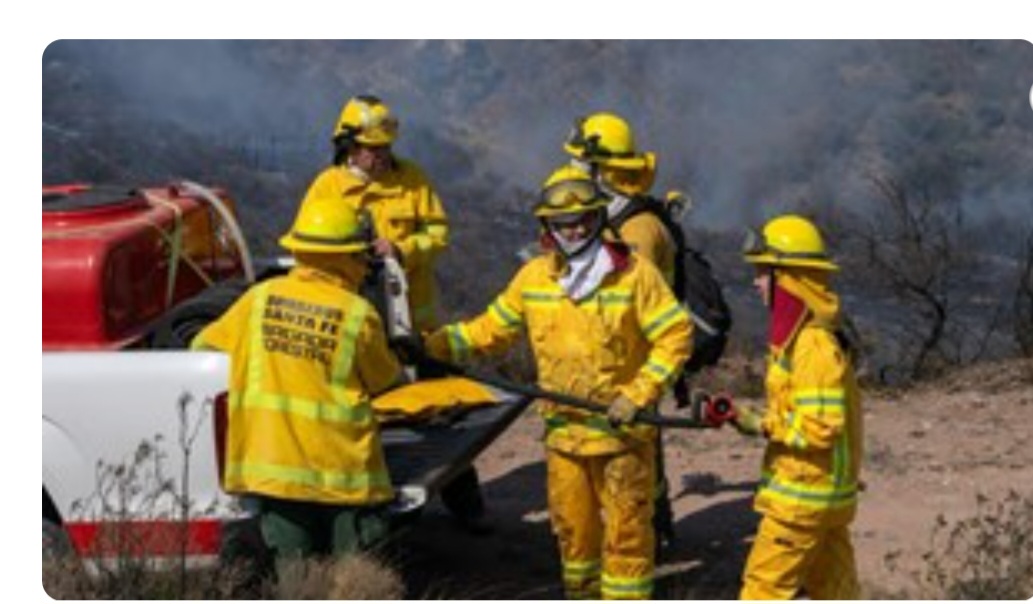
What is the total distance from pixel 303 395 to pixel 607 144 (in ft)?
6.10

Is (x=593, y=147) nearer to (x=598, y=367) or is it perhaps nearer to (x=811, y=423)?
(x=598, y=367)

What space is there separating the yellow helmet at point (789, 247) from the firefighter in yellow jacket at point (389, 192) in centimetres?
190

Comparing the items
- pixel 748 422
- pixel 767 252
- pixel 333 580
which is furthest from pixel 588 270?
pixel 333 580

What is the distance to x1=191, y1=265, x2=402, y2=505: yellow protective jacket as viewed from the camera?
21.8ft

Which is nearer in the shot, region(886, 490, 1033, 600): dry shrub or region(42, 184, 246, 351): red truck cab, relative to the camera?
region(886, 490, 1033, 600): dry shrub

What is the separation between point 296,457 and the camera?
666 centimetres

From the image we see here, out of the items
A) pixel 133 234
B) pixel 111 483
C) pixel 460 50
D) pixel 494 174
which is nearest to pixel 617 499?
pixel 111 483

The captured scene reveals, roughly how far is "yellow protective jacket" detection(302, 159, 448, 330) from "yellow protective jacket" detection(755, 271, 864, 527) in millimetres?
2017

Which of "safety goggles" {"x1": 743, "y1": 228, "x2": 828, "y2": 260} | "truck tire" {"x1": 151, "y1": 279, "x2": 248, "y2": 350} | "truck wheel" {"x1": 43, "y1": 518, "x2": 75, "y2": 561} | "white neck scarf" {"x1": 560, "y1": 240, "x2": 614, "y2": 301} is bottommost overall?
"truck wheel" {"x1": 43, "y1": 518, "x2": 75, "y2": 561}

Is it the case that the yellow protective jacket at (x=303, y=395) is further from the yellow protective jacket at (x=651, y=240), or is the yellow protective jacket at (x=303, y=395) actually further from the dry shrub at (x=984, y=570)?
the dry shrub at (x=984, y=570)

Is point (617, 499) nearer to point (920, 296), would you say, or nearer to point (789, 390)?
point (789, 390)

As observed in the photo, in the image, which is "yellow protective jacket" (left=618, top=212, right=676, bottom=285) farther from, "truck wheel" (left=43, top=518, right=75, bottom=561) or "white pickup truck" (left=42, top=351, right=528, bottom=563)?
"truck wheel" (left=43, top=518, right=75, bottom=561)

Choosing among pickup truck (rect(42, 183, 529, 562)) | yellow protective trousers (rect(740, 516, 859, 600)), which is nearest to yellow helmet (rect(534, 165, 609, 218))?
pickup truck (rect(42, 183, 529, 562))

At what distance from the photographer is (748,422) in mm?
6645
